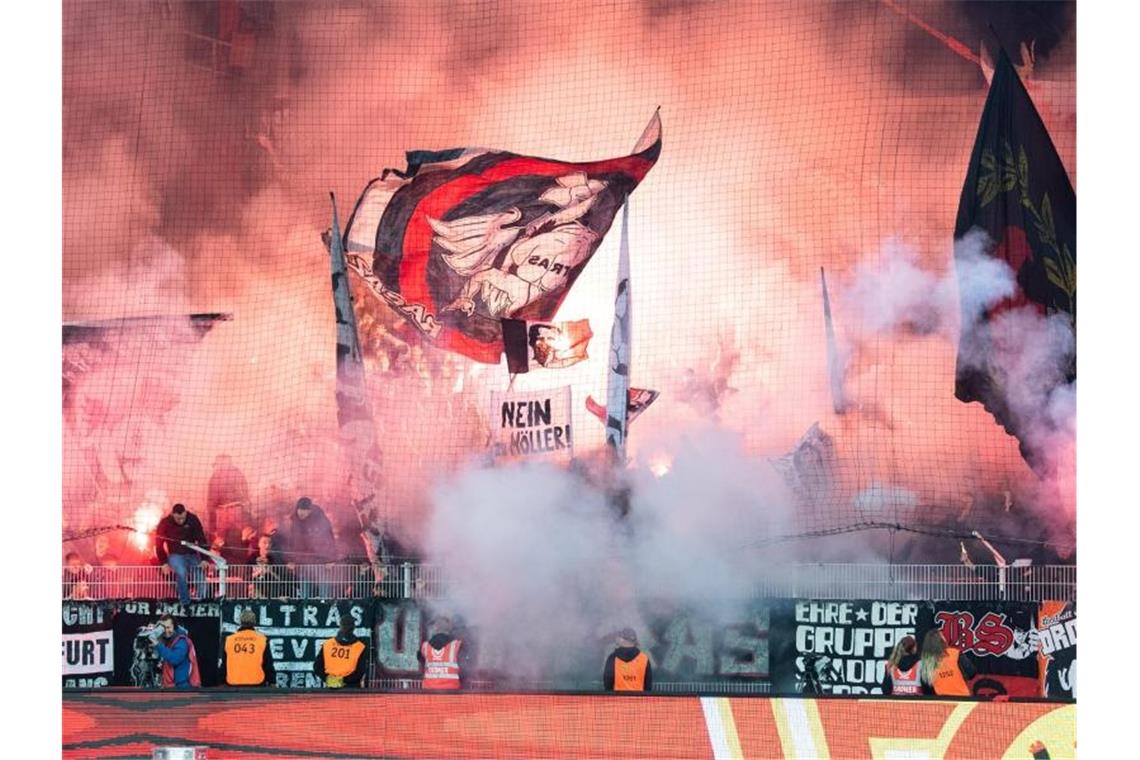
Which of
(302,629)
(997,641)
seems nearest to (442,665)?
(302,629)

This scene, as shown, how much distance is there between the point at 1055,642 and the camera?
6598 millimetres

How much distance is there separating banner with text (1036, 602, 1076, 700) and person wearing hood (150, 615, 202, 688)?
14.2 feet

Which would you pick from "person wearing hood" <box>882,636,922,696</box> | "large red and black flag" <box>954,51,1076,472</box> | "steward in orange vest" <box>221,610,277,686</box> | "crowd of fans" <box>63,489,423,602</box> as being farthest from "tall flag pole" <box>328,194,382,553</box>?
"large red and black flag" <box>954,51,1076,472</box>

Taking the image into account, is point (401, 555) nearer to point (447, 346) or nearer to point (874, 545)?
point (447, 346)

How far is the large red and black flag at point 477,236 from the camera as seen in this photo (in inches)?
280

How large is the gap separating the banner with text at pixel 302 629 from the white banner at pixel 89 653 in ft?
2.65

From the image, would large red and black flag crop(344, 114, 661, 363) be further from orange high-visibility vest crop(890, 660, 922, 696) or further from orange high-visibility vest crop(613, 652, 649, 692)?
orange high-visibility vest crop(890, 660, 922, 696)

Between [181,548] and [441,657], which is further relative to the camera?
[181,548]

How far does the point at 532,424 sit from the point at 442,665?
1.34 m

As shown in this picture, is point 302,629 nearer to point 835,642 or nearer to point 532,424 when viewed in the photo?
point 532,424

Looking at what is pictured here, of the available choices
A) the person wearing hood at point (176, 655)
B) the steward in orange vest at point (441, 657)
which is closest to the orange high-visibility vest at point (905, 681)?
the steward in orange vest at point (441, 657)

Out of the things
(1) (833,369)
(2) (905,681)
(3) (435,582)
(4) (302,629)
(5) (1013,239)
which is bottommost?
(2) (905,681)

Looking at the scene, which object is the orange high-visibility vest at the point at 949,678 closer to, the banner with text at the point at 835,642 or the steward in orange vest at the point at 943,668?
the steward in orange vest at the point at 943,668

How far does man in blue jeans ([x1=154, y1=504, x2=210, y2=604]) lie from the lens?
709 cm
